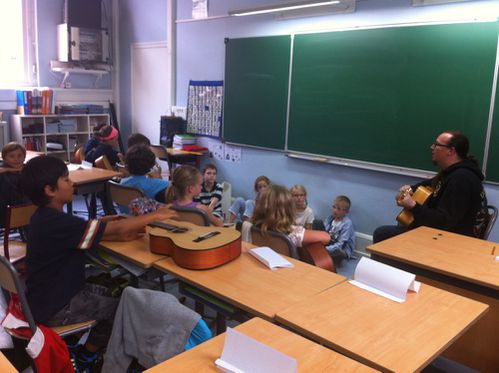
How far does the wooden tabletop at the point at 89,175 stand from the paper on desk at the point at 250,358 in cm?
313

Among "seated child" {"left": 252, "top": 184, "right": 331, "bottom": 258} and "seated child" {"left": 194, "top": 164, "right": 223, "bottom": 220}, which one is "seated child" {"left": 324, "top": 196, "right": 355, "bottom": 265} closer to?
"seated child" {"left": 194, "top": 164, "right": 223, "bottom": 220}

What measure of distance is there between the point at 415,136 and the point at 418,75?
0.52m

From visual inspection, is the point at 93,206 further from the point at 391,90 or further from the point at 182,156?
the point at 391,90

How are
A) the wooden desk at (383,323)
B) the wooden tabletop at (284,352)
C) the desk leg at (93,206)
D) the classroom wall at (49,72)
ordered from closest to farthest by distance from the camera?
the wooden tabletop at (284,352) < the wooden desk at (383,323) < the desk leg at (93,206) < the classroom wall at (49,72)

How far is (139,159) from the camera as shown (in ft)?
11.6

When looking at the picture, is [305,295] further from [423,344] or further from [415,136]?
[415,136]

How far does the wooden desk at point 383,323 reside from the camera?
Result: 54.9 inches

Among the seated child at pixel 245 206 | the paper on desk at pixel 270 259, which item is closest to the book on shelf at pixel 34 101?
the seated child at pixel 245 206

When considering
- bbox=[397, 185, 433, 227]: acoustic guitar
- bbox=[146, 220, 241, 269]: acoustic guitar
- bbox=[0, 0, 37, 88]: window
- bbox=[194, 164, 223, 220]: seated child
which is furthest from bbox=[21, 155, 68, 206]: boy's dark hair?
bbox=[0, 0, 37, 88]: window

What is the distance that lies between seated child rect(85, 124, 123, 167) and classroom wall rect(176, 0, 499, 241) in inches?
56.2

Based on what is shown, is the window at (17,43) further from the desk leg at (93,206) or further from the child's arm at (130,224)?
the child's arm at (130,224)

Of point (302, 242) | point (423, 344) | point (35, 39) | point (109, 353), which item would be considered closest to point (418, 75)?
point (302, 242)

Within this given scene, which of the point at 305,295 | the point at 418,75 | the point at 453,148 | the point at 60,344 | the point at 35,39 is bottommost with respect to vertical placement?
the point at 60,344

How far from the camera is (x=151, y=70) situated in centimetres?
697
